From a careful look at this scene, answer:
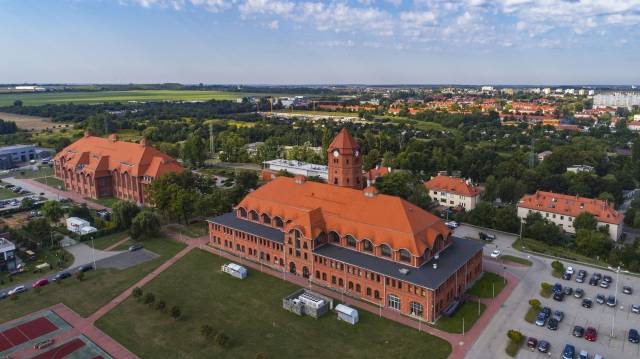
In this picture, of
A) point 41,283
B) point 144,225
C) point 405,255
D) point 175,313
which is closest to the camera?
point 175,313

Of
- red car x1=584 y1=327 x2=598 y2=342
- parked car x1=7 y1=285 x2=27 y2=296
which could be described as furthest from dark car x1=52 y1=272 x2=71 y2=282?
red car x1=584 y1=327 x2=598 y2=342

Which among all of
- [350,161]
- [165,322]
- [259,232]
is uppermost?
[350,161]

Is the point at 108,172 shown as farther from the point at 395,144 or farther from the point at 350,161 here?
the point at 395,144

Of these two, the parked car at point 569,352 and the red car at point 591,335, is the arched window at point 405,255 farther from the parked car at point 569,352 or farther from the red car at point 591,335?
the red car at point 591,335

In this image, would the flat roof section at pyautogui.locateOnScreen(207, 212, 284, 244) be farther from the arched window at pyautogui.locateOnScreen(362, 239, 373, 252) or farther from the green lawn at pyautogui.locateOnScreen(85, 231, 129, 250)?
the green lawn at pyautogui.locateOnScreen(85, 231, 129, 250)

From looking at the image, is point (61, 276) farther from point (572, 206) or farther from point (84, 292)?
point (572, 206)

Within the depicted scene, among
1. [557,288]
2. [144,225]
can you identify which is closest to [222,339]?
[144,225]

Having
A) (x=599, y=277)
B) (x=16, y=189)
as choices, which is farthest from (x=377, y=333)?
(x=16, y=189)
